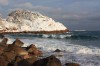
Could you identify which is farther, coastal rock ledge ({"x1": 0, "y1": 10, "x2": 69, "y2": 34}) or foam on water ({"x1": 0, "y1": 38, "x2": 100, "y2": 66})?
coastal rock ledge ({"x1": 0, "y1": 10, "x2": 69, "y2": 34})

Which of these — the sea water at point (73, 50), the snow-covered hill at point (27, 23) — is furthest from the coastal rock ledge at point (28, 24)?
the sea water at point (73, 50)

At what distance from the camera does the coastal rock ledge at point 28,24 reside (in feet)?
402

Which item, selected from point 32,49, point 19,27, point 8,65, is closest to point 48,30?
point 19,27

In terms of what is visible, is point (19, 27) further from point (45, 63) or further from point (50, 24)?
point (45, 63)

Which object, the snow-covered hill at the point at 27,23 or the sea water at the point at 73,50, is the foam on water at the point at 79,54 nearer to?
the sea water at the point at 73,50

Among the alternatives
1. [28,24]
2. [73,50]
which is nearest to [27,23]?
[28,24]

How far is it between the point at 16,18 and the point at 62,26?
991 inches

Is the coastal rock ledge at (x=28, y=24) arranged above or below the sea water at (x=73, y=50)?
above

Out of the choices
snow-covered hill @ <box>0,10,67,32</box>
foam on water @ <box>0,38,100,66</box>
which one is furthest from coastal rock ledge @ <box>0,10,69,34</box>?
foam on water @ <box>0,38,100,66</box>

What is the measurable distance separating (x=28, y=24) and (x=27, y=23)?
0.62m

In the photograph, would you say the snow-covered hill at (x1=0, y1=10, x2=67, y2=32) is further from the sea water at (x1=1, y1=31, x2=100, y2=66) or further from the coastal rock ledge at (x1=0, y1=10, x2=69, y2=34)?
the sea water at (x1=1, y1=31, x2=100, y2=66)

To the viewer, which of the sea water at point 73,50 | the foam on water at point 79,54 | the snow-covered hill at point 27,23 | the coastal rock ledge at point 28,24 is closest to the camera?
the foam on water at point 79,54

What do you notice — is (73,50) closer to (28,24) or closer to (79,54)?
(79,54)

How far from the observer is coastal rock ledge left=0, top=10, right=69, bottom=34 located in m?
123
